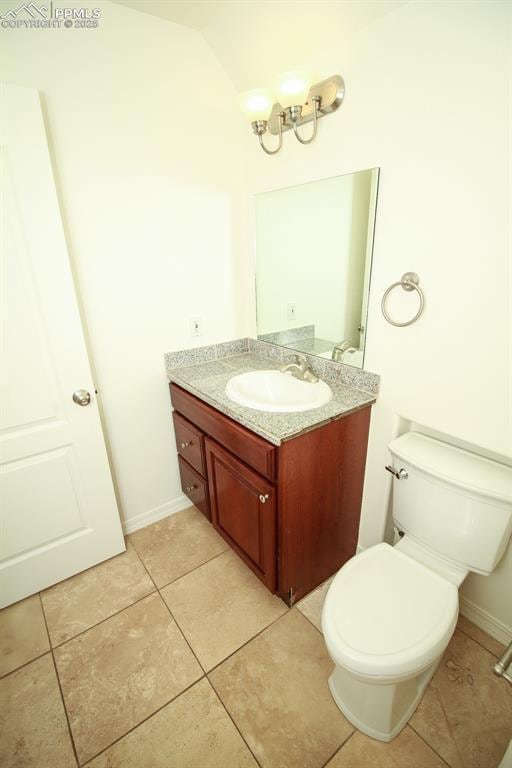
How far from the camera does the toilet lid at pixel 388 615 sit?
885 mm

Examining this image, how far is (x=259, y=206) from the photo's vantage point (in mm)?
1709

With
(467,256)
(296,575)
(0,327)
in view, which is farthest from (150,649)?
(467,256)

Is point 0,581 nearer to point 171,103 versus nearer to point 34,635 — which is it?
point 34,635

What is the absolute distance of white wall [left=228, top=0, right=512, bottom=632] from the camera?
91 centimetres

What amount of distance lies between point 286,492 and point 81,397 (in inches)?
36.9

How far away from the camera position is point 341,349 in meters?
1.49

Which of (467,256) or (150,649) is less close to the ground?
(467,256)

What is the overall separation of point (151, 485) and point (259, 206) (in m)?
1.62

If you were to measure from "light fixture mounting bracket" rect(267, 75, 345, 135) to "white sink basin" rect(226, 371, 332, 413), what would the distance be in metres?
1.05

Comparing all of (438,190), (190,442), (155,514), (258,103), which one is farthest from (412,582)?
(258,103)

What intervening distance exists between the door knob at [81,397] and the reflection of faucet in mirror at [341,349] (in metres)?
1.09

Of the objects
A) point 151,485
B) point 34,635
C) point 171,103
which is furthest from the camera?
point 151,485

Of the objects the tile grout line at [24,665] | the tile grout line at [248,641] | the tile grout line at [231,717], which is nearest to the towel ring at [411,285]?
the tile grout line at [248,641]

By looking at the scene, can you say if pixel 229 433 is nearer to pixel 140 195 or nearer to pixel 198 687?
pixel 198 687
